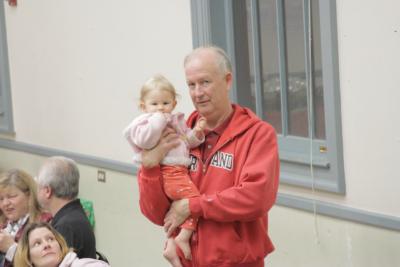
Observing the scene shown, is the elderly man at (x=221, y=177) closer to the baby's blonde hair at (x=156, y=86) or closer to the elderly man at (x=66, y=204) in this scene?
the baby's blonde hair at (x=156, y=86)

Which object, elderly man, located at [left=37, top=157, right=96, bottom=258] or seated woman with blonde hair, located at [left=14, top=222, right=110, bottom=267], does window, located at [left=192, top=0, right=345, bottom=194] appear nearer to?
elderly man, located at [left=37, top=157, right=96, bottom=258]

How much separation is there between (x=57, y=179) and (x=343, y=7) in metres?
1.75

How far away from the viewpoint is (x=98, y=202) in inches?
260

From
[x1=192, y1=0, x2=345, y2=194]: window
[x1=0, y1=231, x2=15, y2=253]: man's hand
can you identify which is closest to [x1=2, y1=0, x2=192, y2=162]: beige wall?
[x1=192, y1=0, x2=345, y2=194]: window

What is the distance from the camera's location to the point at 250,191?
3.02 m

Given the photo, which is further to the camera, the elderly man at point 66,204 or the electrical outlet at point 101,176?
the electrical outlet at point 101,176

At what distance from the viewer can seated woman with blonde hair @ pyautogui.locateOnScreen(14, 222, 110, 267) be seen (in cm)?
366

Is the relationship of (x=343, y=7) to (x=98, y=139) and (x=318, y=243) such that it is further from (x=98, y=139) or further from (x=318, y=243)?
(x=98, y=139)

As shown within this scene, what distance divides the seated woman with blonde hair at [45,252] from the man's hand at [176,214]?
60cm

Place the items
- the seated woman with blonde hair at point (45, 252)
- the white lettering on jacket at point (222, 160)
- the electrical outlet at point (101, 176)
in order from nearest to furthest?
the white lettering on jacket at point (222, 160), the seated woman with blonde hair at point (45, 252), the electrical outlet at point (101, 176)

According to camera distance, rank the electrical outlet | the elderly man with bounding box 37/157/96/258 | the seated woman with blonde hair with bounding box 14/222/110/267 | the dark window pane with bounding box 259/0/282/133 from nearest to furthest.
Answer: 1. the seated woman with blonde hair with bounding box 14/222/110/267
2. the elderly man with bounding box 37/157/96/258
3. the dark window pane with bounding box 259/0/282/133
4. the electrical outlet

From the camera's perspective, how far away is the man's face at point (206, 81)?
3119mm

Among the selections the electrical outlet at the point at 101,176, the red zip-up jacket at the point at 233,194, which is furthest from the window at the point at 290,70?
the electrical outlet at the point at 101,176

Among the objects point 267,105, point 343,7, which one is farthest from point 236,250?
point 267,105
